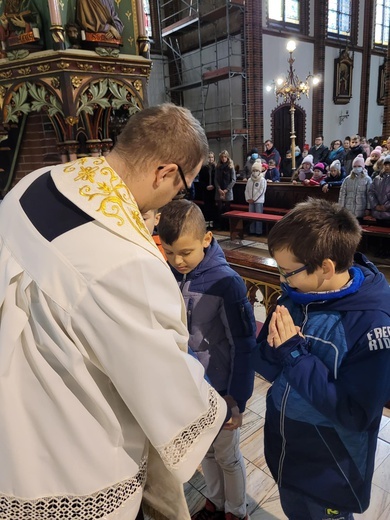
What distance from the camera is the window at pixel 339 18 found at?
1595 centimetres

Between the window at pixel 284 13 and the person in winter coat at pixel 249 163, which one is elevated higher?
the window at pixel 284 13

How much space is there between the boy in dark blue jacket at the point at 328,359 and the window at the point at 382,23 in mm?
20875

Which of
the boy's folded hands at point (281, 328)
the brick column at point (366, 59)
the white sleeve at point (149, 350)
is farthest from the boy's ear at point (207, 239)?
the brick column at point (366, 59)

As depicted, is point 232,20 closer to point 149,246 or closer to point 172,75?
point 172,75

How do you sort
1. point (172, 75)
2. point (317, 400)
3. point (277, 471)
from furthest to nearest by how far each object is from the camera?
point (172, 75) → point (277, 471) → point (317, 400)

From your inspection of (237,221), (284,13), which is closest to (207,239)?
(237,221)

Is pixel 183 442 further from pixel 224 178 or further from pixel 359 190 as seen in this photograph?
pixel 224 178

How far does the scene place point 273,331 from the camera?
3.85 ft

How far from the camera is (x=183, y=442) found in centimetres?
95

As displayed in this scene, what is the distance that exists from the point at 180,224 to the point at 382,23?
21.6m

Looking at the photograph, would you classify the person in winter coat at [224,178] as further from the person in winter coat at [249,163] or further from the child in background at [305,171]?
the child in background at [305,171]

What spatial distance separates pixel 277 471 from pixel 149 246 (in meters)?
0.92

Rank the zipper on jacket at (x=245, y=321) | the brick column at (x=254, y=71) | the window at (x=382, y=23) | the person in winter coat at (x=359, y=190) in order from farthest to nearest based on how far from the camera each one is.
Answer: the window at (x=382, y=23)
the brick column at (x=254, y=71)
the person in winter coat at (x=359, y=190)
the zipper on jacket at (x=245, y=321)

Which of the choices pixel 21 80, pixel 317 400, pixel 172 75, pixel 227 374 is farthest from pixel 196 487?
pixel 172 75
